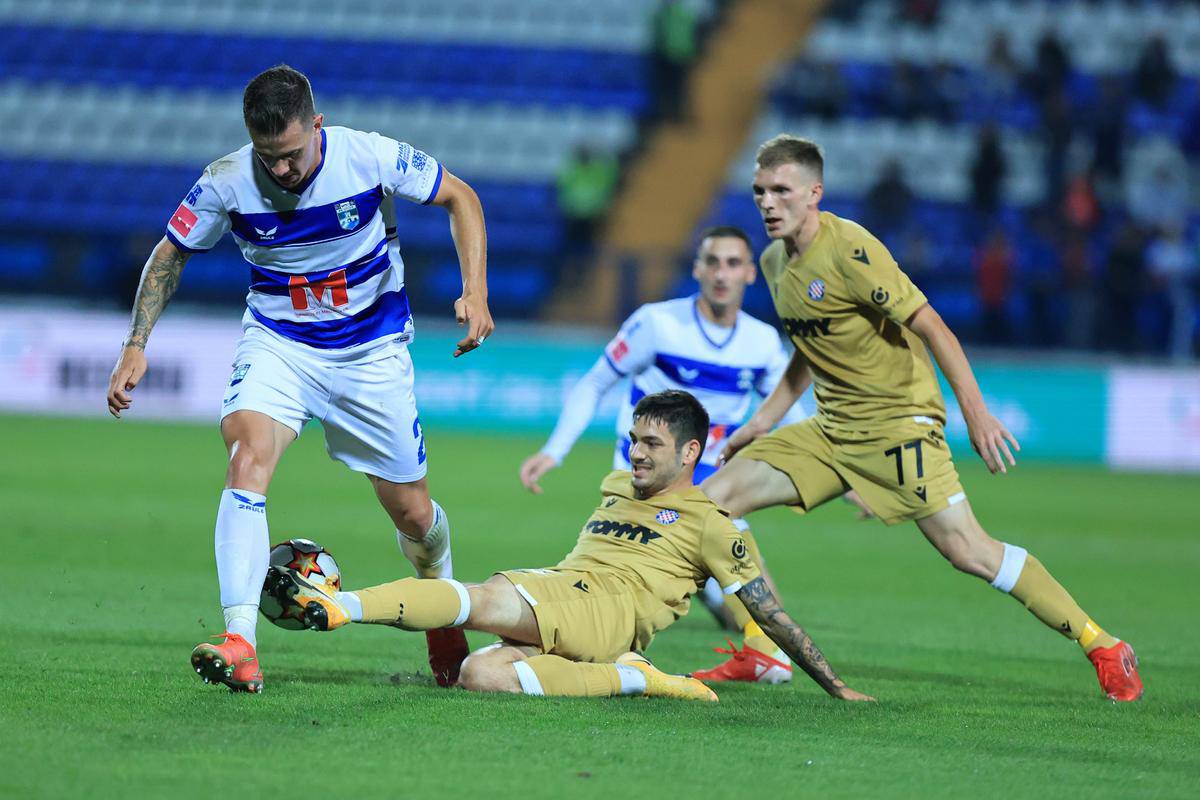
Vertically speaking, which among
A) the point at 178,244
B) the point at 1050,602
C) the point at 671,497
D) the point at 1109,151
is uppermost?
the point at 1109,151

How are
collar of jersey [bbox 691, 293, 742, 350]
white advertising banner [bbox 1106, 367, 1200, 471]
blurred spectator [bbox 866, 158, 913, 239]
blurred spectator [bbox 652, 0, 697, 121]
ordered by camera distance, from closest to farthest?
collar of jersey [bbox 691, 293, 742, 350] < white advertising banner [bbox 1106, 367, 1200, 471] < blurred spectator [bbox 866, 158, 913, 239] < blurred spectator [bbox 652, 0, 697, 121]

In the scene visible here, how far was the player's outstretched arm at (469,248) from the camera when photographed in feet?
18.4

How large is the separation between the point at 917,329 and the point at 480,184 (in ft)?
58.5

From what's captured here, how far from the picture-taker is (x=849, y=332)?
21.6ft

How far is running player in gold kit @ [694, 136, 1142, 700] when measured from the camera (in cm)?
639

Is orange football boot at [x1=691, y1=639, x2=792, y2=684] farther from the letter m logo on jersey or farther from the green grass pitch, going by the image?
the letter m logo on jersey

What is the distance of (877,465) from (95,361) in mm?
14864

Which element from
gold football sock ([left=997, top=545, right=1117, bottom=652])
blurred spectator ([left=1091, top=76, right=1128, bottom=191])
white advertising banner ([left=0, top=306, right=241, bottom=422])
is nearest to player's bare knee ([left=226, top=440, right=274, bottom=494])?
gold football sock ([left=997, top=545, right=1117, bottom=652])

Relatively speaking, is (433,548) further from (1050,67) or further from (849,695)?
(1050,67)

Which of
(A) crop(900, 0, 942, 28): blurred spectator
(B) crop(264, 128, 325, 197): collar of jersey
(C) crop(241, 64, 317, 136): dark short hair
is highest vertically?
(A) crop(900, 0, 942, 28): blurred spectator

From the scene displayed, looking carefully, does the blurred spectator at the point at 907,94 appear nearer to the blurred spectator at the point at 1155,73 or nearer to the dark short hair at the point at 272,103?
the blurred spectator at the point at 1155,73

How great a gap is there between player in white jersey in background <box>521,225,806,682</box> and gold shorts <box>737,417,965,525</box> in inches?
45.0

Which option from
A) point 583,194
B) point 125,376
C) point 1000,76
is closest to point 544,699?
point 125,376

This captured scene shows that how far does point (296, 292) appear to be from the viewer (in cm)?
593
